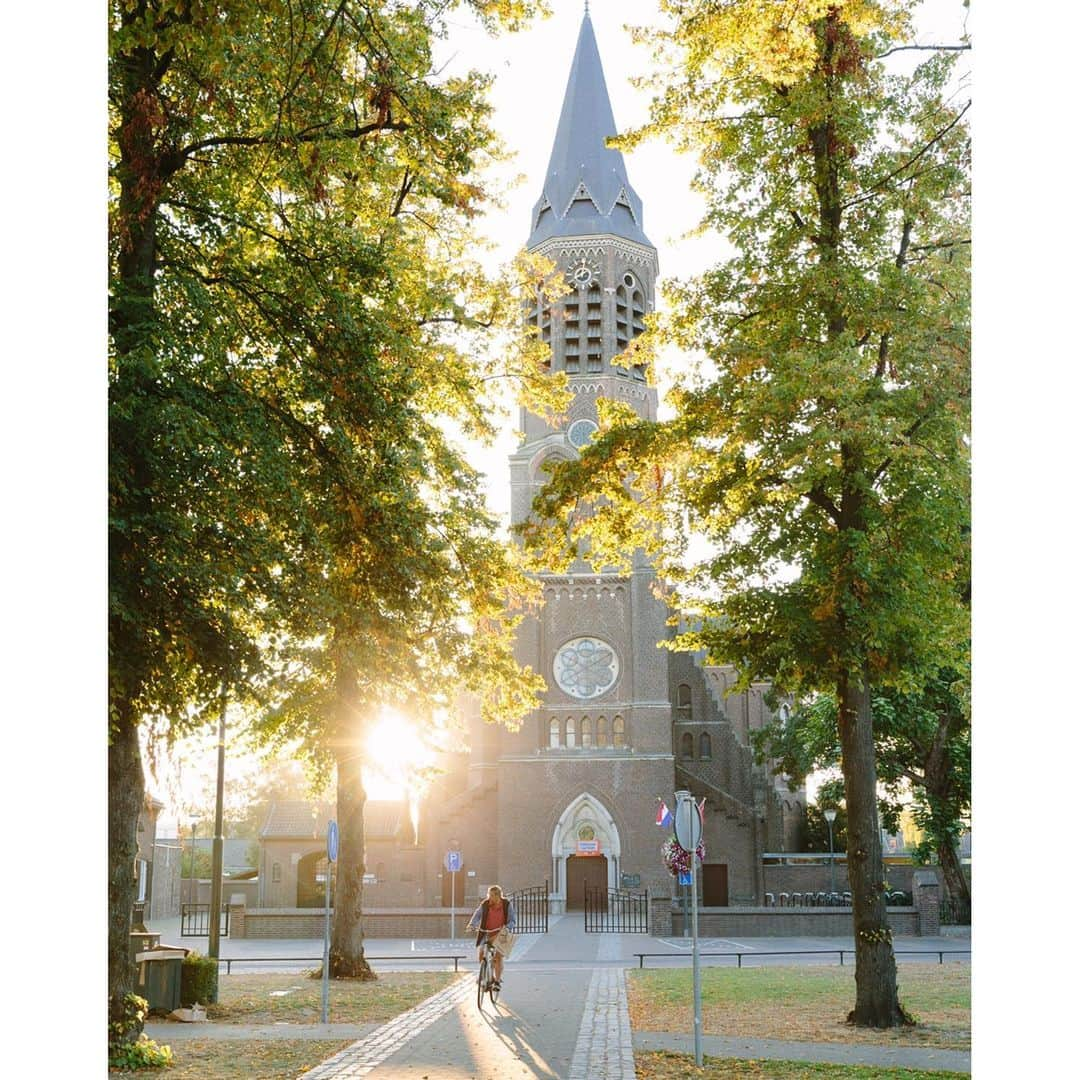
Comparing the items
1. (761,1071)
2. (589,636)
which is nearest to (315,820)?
(589,636)

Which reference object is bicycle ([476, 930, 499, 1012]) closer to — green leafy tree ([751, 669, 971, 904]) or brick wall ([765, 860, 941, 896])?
green leafy tree ([751, 669, 971, 904])

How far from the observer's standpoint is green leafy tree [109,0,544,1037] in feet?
30.0

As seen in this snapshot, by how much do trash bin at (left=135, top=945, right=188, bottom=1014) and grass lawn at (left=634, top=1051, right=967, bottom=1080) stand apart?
20.1 ft

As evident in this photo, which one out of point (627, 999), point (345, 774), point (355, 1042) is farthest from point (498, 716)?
point (355, 1042)

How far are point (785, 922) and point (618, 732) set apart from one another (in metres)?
13.5

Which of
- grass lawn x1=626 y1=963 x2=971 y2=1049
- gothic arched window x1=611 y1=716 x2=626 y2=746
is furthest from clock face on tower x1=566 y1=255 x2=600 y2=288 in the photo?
grass lawn x1=626 y1=963 x2=971 y2=1049

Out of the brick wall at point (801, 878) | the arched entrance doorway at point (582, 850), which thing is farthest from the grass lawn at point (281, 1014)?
the brick wall at point (801, 878)

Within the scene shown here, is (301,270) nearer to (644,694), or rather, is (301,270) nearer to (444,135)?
(444,135)

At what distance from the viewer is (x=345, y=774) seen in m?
19.4

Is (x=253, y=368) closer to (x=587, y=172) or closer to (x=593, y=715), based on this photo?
(x=593, y=715)

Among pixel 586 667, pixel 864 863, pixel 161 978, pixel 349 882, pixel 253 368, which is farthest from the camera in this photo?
pixel 586 667

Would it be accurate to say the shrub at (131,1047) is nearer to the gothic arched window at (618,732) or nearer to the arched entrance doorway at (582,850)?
the arched entrance doorway at (582,850)

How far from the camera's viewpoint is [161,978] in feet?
47.7

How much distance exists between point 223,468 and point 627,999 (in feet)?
34.9
